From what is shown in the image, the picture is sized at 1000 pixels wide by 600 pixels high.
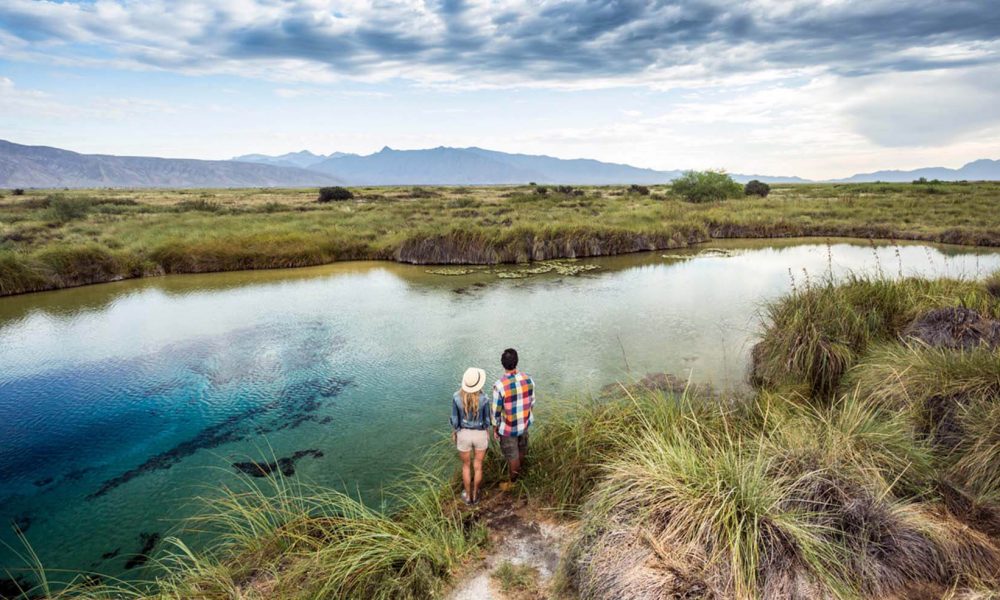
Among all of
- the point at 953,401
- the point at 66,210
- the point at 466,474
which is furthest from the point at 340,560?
the point at 66,210

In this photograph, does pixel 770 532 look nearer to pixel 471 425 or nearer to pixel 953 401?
pixel 471 425

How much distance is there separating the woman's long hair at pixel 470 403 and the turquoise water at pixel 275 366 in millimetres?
1896

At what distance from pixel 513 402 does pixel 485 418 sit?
1.23ft

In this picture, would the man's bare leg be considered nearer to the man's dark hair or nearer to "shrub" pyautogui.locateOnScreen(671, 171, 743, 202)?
the man's dark hair

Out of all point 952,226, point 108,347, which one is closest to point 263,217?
point 108,347

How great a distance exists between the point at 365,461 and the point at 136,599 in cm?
296

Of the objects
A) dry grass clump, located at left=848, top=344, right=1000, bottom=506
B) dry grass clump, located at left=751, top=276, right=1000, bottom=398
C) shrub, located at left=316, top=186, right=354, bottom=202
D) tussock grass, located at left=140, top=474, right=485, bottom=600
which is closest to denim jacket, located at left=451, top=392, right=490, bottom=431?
tussock grass, located at left=140, top=474, right=485, bottom=600

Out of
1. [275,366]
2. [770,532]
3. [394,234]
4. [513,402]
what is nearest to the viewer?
[770,532]

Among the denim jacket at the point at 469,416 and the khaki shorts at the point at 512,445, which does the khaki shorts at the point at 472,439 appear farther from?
the khaki shorts at the point at 512,445

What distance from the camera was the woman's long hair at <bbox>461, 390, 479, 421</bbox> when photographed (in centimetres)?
515

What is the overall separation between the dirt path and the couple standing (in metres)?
0.35

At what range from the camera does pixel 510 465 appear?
562 centimetres

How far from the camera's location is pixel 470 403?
5199 mm

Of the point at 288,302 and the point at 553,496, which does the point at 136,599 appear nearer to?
the point at 553,496
